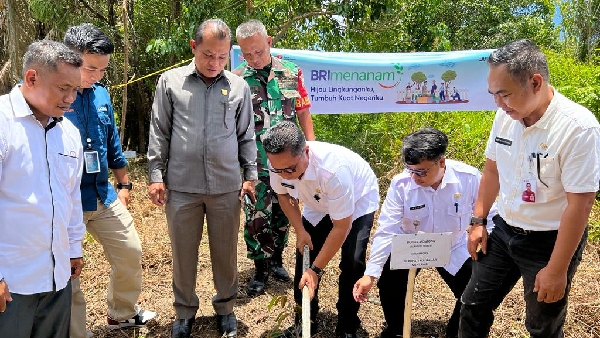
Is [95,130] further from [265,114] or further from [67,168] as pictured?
[265,114]

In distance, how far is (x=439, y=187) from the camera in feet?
9.82

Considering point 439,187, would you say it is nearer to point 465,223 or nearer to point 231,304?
point 465,223

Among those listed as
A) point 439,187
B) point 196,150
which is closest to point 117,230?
point 196,150

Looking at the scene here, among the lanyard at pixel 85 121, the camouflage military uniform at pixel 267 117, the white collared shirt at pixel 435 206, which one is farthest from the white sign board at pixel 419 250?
the lanyard at pixel 85 121

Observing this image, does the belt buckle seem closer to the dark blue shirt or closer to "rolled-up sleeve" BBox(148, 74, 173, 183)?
Answer: "rolled-up sleeve" BBox(148, 74, 173, 183)

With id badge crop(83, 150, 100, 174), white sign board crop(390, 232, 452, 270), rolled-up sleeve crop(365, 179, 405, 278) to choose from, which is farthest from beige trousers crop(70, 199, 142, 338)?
white sign board crop(390, 232, 452, 270)

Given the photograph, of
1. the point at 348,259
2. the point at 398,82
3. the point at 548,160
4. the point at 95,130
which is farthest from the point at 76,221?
the point at 398,82

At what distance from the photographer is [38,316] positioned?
2.14m

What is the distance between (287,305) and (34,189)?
2.09 meters

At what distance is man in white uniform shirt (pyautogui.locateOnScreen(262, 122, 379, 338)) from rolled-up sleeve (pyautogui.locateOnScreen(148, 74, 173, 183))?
666 millimetres

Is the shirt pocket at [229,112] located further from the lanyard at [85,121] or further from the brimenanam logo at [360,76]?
the brimenanam logo at [360,76]

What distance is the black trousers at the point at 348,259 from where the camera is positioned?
9.82 feet

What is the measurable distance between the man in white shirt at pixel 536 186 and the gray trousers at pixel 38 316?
1.89 metres

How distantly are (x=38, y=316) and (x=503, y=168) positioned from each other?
2.11 m
